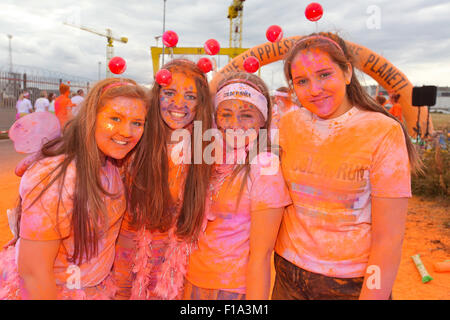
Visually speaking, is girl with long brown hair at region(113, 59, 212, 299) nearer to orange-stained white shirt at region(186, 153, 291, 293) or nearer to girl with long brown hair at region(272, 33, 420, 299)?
orange-stained white shirt at region(186, 153, 291, 293)

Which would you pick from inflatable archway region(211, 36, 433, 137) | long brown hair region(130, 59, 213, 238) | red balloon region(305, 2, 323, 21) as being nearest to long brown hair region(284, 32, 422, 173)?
red balloon region(305, 2, 323, 21)

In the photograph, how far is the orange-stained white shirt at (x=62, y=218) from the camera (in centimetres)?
130

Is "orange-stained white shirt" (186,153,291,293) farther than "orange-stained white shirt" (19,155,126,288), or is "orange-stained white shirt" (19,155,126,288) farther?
"orange-stained white shirt" (186,153,291,293)

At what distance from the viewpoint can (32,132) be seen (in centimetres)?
155

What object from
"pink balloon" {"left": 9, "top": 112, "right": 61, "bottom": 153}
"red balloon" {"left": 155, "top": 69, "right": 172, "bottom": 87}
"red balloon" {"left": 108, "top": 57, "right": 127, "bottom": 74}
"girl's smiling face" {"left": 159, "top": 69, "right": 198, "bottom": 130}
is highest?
"red balloon" {"left": 108, "top": 57, "right": 127, "bottom": 74}

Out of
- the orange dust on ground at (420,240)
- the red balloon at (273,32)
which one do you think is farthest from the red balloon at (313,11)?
the orange dust on ground at (420,240)

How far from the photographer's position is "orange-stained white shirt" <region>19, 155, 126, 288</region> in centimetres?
130

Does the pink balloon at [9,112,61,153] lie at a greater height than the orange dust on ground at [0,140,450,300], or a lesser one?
greater

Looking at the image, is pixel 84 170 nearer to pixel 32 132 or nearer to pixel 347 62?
pixel 32 132

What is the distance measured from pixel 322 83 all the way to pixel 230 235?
0.84 metres

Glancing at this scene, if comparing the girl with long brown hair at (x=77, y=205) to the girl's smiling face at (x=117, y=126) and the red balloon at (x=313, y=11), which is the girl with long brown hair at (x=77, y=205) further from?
the red balloon at (x=313, y=11)

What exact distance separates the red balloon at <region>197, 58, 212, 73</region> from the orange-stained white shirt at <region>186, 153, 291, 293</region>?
739 mm

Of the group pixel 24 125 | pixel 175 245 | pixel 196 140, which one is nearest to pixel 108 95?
pixel 24 125
